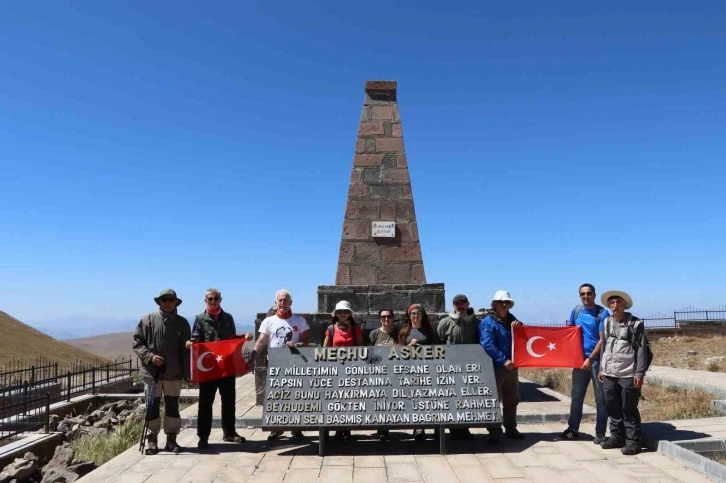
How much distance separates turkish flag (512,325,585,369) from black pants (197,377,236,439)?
3206mm

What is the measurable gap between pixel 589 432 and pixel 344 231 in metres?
4.78

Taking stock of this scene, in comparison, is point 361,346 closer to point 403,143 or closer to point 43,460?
point 403,143

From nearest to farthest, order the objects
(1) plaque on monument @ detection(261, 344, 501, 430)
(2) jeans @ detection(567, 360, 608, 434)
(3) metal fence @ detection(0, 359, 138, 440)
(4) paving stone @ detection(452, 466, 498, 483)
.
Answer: (4) paving stone @ detection(452, 466, 498, 483)
(1) plaque on monument @ detection(261, 344, 501, 430)
(2) jeans @ detection(567, 360, 608, 434)
(3) metal fence @ detection(0, 359, 138, 440)

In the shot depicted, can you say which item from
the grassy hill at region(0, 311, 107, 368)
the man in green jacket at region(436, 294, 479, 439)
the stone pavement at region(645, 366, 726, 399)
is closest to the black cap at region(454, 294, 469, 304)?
the man in green jacket at region(436, 294, 479, 439)

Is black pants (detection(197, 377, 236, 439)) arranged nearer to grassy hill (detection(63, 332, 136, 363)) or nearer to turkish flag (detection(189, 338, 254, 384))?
turkish flag (detection(189, 338, 254, 384))

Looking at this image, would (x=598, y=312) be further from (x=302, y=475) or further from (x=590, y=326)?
(x=302, y=475)

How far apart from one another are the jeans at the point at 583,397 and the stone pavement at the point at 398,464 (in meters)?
0.23

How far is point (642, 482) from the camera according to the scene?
463 centimetres

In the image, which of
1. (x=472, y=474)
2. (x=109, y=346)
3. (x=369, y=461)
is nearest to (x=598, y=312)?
(x=472, y=474)

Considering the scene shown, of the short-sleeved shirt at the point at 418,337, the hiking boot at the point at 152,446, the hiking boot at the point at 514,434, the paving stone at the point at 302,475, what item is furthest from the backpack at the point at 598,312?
the hiking boot at the point at 152,446

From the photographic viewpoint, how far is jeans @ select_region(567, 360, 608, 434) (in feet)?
19.2

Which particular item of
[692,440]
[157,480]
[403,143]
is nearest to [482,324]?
[692,440]

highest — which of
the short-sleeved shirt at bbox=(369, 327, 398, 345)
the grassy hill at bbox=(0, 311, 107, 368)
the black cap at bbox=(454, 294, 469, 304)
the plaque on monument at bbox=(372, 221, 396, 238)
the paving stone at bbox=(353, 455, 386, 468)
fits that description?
the plaque on monument at bbox=(372, 221, 396, 238)

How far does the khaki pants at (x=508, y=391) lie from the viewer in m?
6.09
